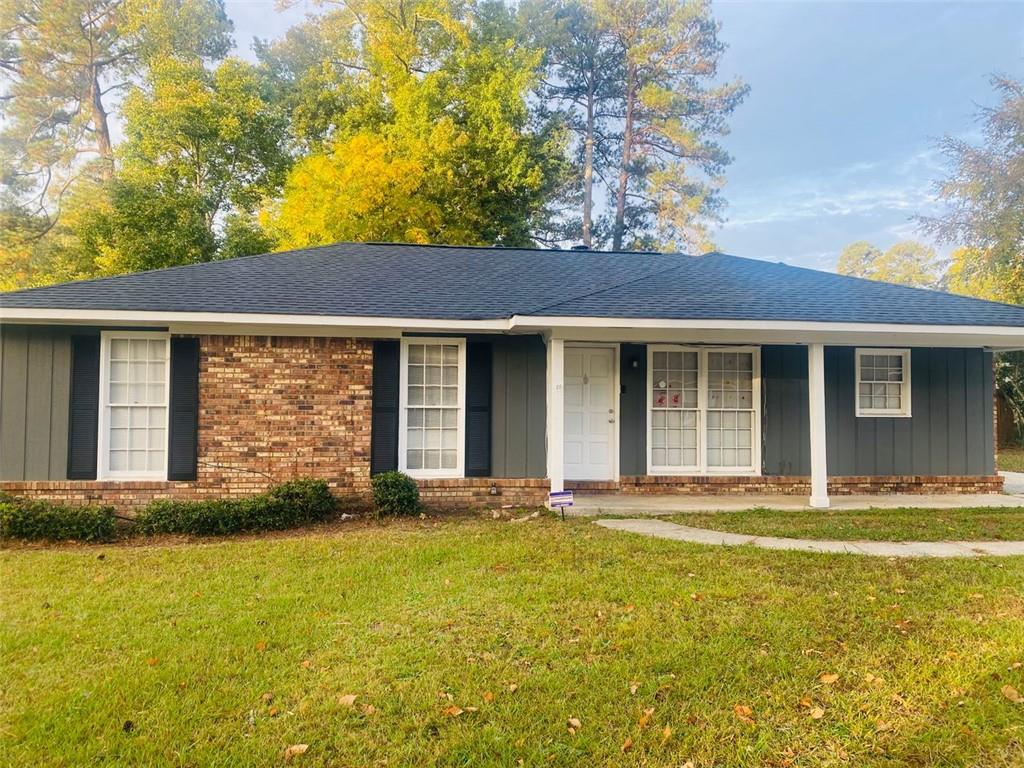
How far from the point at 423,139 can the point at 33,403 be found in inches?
594

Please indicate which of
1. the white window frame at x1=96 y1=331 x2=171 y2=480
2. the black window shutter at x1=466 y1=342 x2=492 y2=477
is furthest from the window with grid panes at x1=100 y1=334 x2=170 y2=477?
the black window shutter at x1=466 y1=342 x2=492 y2=477

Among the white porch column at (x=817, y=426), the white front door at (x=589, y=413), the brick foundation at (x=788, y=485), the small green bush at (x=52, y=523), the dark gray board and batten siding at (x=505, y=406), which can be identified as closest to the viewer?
the small green bush at (x=52, y=523)

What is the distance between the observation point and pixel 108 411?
25.2 feet

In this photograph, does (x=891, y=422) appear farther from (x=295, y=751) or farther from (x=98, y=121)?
(x=98, y=121)

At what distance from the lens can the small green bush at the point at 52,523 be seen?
632 centimetres

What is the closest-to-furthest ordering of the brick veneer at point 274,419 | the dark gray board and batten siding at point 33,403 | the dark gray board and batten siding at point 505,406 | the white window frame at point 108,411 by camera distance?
the dark gray board and batten siding at point 33,403, the white window frame at point 108,411, the brick veneer at point 274,419, the dark gray board and batten siding at point 505,406

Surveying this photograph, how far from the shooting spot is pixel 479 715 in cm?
287

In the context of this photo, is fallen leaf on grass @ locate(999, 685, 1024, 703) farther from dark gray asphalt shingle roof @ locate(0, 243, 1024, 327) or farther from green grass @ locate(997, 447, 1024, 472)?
green grass @ locate(997, 447, 1024, 472)

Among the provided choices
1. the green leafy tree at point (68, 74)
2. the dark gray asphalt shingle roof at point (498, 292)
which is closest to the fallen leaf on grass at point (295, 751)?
the dark gray asphalt shingle roof at point (498, 292)

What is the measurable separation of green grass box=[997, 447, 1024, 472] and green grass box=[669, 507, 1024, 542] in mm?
6746

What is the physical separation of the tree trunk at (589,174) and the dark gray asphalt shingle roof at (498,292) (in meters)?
13.8

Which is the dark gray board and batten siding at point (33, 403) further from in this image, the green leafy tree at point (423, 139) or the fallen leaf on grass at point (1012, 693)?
the green leafy tree at point (423, 139)

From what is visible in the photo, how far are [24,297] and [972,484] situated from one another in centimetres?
1372

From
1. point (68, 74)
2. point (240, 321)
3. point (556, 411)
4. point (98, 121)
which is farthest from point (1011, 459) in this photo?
point (68, 74)
